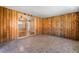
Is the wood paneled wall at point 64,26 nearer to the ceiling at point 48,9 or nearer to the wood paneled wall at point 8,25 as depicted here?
the ceiling at point 48,9

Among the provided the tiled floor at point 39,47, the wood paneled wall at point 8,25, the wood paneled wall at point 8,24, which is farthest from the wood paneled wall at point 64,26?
the wood paneled wall at point 8,25

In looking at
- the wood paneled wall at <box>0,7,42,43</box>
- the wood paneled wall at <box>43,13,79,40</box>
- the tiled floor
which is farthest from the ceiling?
the tiled floor

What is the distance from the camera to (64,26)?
725cm

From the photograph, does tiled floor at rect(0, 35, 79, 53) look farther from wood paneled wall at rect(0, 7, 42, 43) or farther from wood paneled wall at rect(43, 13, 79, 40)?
wood paneled wall at rect(43, 13, 79, 40)

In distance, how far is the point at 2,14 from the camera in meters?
4.78

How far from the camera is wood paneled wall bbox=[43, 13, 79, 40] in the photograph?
6203 mm

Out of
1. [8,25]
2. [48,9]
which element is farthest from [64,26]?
Answer: [8,25]

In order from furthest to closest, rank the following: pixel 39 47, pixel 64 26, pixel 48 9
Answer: pixel 64 26 < pixel 48 9 < pixel 39 47

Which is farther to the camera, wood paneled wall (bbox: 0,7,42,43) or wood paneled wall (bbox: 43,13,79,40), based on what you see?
wood paneled wall (bbox: 43,13,79,40)

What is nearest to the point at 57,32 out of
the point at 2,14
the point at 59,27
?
the point at 59,27

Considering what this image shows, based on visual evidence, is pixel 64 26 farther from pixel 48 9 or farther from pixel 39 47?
pixel 39 47

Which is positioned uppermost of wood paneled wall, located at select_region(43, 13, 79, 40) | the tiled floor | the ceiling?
the ceiling
